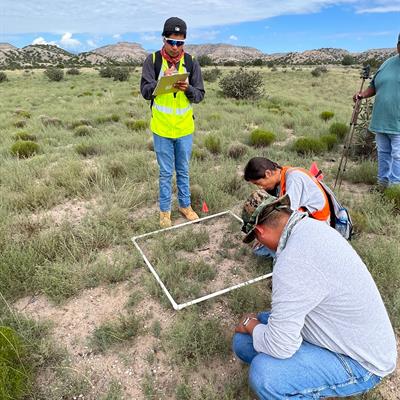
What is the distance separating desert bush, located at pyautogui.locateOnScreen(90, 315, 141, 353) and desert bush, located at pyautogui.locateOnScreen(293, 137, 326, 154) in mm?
5089

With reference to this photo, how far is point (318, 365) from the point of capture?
1794 mm

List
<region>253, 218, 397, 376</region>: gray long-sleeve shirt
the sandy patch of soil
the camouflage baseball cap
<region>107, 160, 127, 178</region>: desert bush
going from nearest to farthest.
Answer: <region>253, 218, 397, 376</region>: gray long-sleeve shirt < the camouflage baseball cap < the sandy patch of soil < <region>107, 160, 127, 178</region>: desert bush

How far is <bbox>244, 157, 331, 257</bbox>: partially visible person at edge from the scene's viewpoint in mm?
2785

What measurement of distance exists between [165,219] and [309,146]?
12.9ft

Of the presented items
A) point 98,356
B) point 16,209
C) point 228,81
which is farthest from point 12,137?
point 228,81

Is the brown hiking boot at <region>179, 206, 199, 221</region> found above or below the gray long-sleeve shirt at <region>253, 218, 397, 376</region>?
below

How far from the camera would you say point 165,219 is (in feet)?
13.2

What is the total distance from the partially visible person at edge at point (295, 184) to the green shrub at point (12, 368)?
2.02 m

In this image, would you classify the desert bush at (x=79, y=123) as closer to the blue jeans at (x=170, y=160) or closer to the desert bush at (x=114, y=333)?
the blue jeans at (x=170, y=160)

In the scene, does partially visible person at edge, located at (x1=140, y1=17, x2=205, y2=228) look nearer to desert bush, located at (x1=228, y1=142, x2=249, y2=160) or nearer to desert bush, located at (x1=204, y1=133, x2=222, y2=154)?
desert bush, located at (x1=228, y1=142, x2=249, y2=160)

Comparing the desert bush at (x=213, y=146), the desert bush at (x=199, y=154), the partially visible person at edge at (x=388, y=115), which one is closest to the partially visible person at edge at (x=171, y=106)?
the desert bush at (x=199, y=154)

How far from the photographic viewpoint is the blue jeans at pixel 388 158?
14.5 feet

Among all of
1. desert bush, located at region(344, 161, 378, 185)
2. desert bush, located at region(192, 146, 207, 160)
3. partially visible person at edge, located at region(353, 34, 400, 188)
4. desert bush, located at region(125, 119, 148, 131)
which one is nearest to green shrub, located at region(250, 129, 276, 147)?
desert bush, located at region(192, 146, 207, 160)

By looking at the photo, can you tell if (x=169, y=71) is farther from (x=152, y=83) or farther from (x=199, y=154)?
(x=199, y=154)
